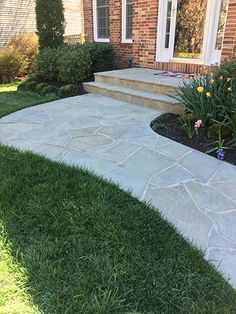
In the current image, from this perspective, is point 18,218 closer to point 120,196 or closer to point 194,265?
point 120,196

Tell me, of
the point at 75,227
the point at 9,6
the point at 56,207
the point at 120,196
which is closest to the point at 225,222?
the point at 120,196

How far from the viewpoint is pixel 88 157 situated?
124 inches

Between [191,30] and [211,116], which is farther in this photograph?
[191,30]

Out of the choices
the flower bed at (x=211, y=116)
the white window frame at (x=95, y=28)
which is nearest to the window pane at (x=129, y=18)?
the white window frame at (x=95, y=28)

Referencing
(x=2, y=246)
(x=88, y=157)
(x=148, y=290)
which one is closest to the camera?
(x=148, y=290)

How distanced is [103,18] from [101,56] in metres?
1.78

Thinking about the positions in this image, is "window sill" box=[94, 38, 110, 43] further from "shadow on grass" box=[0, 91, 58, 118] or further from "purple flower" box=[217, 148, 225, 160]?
"purple flower" box=[217, 148, 225, 160]

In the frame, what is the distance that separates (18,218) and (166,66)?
5433mm

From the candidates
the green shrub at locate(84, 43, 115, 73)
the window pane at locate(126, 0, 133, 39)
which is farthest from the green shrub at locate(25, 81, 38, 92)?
the window pane at locate(126, 0, 133, 39)

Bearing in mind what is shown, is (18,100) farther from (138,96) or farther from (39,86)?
(138,96)

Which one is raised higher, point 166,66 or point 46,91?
point 166,66

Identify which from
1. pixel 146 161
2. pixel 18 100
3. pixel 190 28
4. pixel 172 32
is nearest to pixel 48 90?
pixel 18 100

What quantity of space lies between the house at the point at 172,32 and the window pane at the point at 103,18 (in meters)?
0.06

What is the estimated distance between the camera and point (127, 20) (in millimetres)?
7477
